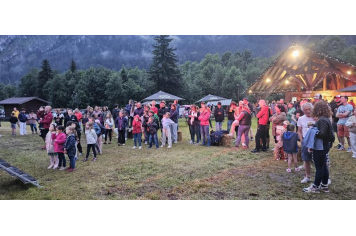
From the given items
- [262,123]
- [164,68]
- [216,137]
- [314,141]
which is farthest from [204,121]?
[164,68]

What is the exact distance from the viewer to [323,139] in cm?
422

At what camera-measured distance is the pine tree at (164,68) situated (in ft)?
62.3

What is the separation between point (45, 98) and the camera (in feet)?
33.4

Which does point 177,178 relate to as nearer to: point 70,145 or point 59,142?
point 70,145

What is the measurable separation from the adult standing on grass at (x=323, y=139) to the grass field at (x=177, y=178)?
21 cm

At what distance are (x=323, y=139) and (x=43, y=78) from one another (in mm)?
10565

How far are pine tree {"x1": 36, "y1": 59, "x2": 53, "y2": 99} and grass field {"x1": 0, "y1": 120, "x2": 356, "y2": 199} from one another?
308 cm

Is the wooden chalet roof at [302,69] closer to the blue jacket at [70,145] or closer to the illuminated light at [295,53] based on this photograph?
the illuminated light at [295,53]

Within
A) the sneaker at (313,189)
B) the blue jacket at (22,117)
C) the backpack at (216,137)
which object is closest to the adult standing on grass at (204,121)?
the backpack at (216,137)

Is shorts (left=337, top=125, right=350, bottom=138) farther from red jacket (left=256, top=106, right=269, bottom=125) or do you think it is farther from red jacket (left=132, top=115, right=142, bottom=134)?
red jacket (left=132, top=115, right=142, bottom=134)

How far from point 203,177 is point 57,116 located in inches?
278

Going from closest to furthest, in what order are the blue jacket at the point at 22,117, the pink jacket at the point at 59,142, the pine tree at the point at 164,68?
the pink jacket at the point at 59,142
the blue jacket at the point at 22,117
the pine tree at the point at 164,68
